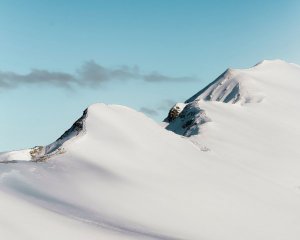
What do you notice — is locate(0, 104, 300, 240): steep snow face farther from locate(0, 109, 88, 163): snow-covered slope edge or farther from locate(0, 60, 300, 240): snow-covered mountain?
locate(0, 109, 88, 163): snow-covered slope edge

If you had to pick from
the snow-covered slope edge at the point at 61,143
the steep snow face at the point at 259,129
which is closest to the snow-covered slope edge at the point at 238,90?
the steep snow face at the point at 259,129

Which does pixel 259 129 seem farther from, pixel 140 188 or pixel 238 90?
pixel 140 188

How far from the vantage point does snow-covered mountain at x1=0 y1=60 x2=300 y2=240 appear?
23438mm

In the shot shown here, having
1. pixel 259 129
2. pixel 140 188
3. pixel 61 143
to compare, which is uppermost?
pixel 259 129

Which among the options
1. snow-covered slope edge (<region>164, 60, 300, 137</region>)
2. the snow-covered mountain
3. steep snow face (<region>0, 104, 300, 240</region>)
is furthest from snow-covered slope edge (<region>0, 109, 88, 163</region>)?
snow-covered slope edge (<region>164, 60, 300, 137</region>)

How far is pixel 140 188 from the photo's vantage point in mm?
33344

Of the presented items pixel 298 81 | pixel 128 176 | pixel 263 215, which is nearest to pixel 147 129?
pixel 128 176

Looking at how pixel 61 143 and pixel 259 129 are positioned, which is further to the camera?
pixel 259 129

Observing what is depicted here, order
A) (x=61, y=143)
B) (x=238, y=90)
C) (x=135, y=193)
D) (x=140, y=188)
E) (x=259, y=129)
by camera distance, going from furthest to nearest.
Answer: (x=238, y=90), (x=259, y=129), (x=61, y=143), (x=140, y=188), (x=135, y=193)

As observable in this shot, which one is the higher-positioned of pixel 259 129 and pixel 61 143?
pixel 259 129

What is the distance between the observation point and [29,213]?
21.7 meters

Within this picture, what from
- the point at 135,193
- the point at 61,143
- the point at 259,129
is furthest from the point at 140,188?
the point at 259,129

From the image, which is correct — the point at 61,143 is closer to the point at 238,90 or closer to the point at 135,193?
the point at 135,193

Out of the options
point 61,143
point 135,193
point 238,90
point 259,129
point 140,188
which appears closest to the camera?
point 135,193
